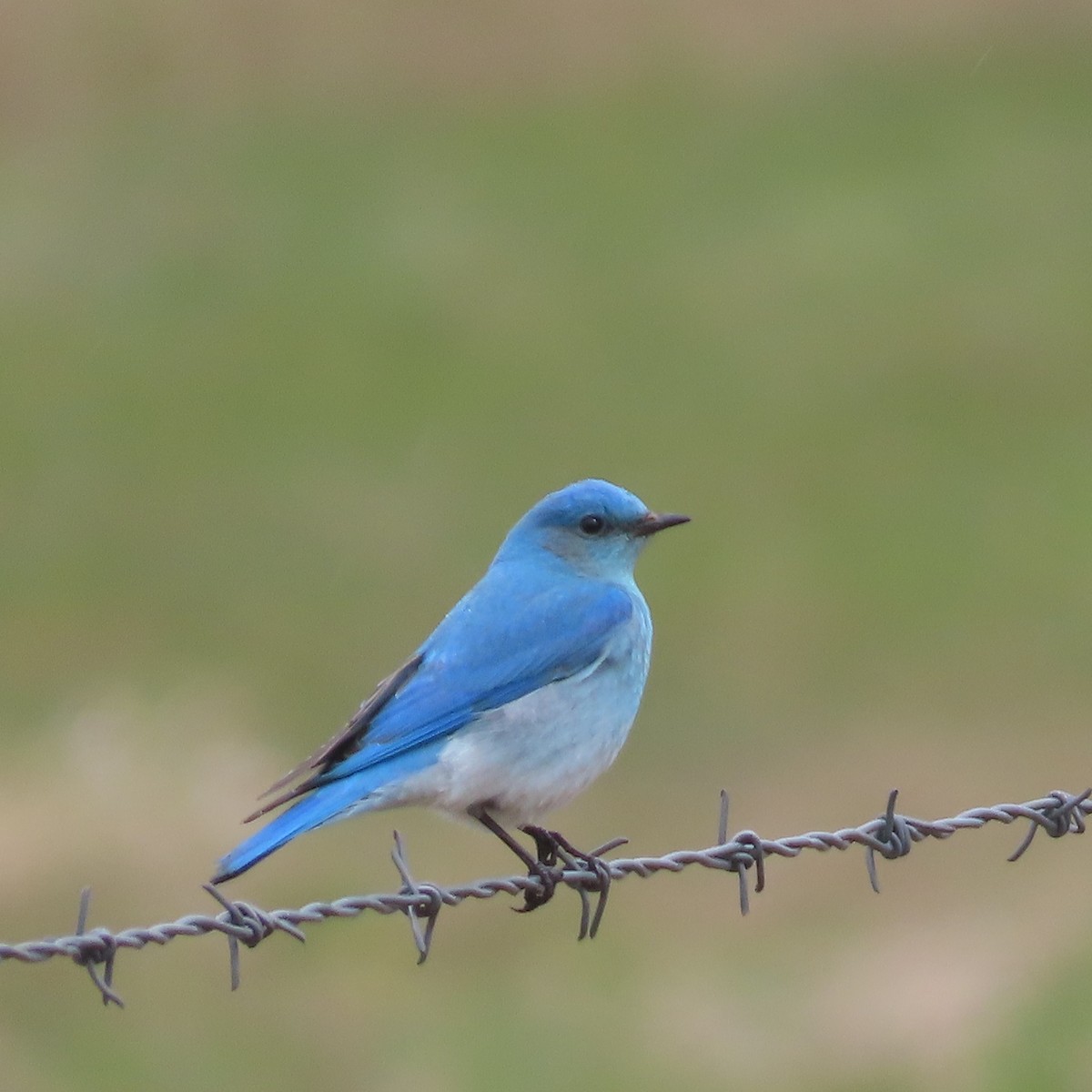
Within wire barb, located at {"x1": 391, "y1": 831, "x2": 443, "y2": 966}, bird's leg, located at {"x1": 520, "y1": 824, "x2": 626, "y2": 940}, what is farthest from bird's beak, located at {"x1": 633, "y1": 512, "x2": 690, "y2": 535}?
wire barb, located at {"x1": 391, "y1": 831, "x2": 443, "y2": 966}

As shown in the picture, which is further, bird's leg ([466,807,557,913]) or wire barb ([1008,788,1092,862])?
bird's leg ([466,807,557,913])

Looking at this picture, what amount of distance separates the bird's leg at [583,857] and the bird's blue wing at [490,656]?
0.37 metres

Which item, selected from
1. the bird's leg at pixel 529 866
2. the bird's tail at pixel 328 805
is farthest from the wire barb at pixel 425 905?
the bird's leg at pixel 529 866

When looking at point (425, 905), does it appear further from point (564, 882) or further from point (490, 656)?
point (490, 656)

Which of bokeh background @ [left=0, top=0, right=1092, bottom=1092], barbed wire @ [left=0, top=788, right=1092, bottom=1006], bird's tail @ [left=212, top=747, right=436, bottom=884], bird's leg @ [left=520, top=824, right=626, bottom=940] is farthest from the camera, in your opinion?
bokeh background @ [left=0, top=0, right=1092, bottom=1092]

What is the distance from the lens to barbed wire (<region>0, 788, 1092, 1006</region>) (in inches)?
174

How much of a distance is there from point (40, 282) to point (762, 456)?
738cm

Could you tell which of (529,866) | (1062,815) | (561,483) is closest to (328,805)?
(529,866)

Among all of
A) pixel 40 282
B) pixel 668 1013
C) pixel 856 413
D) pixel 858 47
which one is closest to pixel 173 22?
pixel 40 282

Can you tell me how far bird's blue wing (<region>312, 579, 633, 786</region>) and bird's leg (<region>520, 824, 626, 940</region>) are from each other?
1.20ft

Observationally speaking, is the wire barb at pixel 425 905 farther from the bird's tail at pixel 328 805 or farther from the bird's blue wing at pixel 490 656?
the bird's blue wing at pixel 490 656

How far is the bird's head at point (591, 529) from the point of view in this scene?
655cm

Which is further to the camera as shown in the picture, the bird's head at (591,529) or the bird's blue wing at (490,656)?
the bird's head at (591,529)

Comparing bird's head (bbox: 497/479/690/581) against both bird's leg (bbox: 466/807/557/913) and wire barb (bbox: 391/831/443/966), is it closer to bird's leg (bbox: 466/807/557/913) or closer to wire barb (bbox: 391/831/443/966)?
bird's leg (bbox: 466/807/557/913)
